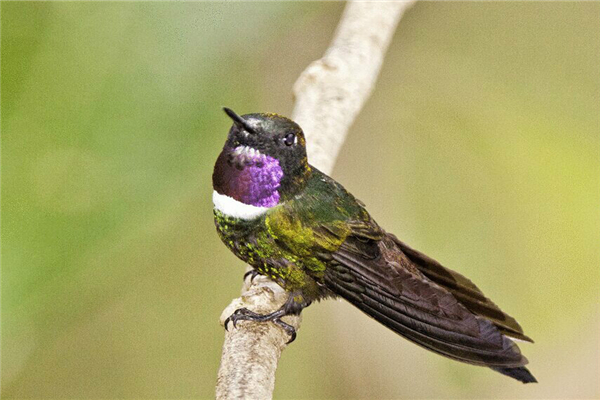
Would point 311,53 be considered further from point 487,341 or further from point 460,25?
point 487,341

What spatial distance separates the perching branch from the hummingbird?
81 mm

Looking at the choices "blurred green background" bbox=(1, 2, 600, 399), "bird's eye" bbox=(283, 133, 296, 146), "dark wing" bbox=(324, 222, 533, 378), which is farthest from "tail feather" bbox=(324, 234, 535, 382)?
"blurred green background" bbox=(1, 2, 600, 399)

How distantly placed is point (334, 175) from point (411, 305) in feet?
4.97

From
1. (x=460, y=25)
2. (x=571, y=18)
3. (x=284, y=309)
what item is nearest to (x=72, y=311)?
(x=284, y=309)

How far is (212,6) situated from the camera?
2250 mm

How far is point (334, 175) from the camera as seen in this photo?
3205 millimetres

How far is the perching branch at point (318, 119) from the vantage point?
145 cm

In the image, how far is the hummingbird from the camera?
1.67 m

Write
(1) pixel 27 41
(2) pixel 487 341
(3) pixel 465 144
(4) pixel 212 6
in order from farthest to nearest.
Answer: (3) pixel 465 144 < (4) pixel 212 6 < (1) pixel 27 41 < (2) pixel 487 341

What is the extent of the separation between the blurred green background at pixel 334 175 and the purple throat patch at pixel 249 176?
30 cm

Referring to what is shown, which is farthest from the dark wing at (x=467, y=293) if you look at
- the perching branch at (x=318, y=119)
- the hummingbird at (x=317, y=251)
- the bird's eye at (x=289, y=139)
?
the bird's eye at (x=289, y=139)

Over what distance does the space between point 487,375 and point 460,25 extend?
1.54 metres

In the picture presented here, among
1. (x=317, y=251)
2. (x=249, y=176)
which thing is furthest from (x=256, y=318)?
(x=249, y=176)

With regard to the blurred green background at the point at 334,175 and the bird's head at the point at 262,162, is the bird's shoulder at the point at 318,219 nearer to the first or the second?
the bird's head at the point at 262,162
